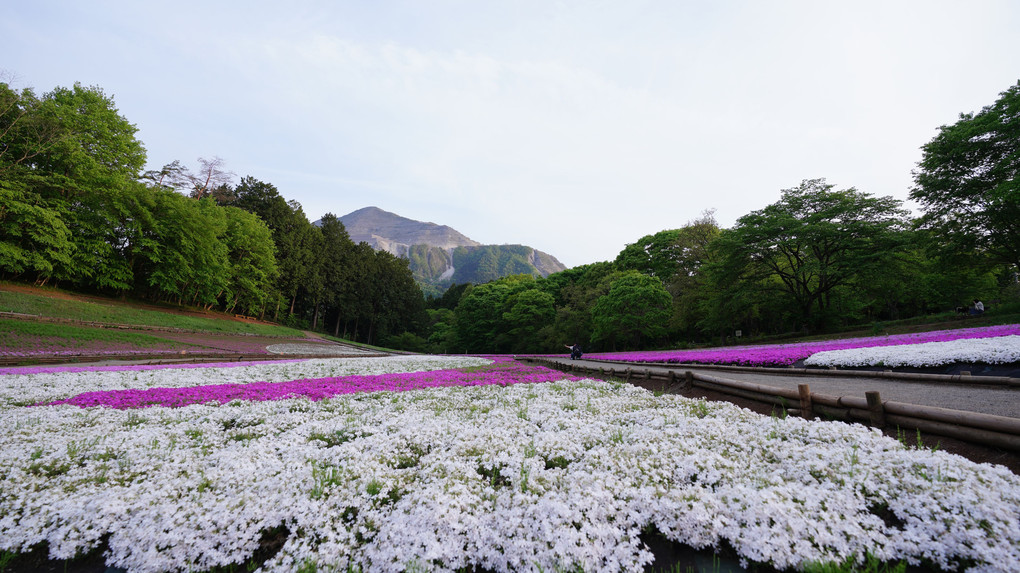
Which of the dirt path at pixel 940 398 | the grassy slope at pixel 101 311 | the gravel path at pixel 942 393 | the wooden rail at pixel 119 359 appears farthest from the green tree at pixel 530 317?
the gravel path at pixel 942 393

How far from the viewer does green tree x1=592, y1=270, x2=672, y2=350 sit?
127 ft

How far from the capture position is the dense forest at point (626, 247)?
24562 mm

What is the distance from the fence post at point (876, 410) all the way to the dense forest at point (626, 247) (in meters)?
25.5

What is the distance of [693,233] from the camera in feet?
145

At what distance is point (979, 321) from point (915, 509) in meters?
29.2

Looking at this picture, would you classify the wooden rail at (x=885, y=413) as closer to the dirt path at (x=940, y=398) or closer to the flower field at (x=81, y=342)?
the dirt path at (x=940, y=398)

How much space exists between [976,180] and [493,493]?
3695 centimetres

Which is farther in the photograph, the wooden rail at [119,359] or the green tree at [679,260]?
the green tree at [679,260]

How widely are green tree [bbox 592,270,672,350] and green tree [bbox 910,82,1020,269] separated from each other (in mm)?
19833

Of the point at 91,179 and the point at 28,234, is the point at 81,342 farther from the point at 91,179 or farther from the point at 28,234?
the point at 91,179

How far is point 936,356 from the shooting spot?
1012cm

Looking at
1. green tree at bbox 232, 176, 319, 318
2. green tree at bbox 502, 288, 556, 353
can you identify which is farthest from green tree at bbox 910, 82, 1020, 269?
green tree at bbox 232, 176, 319, 318

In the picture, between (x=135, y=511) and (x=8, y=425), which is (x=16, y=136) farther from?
(x=135, y=511)

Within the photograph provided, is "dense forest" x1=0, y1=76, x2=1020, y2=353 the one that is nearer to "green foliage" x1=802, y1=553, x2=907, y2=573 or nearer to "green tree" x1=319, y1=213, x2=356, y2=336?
"green tree" x1=319, y1=213, x2=356, y2=336
